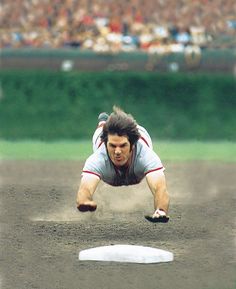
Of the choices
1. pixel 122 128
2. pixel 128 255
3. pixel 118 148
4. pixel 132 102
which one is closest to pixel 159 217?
pixel 128 255

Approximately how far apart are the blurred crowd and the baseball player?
11542 millimetres

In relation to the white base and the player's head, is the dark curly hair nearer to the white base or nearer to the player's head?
the player's head

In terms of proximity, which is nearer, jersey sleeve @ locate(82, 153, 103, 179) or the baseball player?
the baseball player

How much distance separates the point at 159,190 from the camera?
10102mm

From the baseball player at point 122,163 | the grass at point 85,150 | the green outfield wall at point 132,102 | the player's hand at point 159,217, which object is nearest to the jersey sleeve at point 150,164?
the baseball player at point 122,163

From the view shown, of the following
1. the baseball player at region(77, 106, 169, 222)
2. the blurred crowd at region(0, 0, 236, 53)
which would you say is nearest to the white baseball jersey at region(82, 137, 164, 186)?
the baseball player at region(77, 106, 169, 222)

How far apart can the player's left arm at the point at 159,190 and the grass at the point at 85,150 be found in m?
9.15

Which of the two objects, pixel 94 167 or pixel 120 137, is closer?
pixel 120 137

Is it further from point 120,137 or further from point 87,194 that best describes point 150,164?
point 87,194

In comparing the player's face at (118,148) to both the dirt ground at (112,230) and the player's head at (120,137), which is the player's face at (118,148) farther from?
the dirt ground at (112,230)

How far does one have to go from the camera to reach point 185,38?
2239 cm

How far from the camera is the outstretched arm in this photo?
9641 millimetres

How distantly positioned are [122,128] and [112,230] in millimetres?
1895

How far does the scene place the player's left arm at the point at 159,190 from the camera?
990cm
